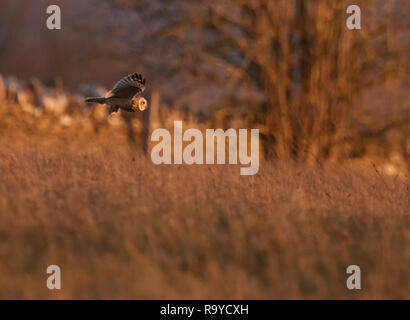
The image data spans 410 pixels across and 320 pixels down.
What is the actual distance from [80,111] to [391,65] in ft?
24.6

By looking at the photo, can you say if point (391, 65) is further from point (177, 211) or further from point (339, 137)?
point (177, 211)

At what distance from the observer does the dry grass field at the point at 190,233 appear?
11.5ft

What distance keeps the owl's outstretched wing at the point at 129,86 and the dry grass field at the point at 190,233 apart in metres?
0.82

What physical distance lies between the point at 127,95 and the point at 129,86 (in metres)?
0.19

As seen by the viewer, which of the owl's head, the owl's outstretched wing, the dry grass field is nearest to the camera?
the dry grass field

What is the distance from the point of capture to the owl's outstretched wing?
20.4ft

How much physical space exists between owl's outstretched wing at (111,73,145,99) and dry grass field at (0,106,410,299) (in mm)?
820

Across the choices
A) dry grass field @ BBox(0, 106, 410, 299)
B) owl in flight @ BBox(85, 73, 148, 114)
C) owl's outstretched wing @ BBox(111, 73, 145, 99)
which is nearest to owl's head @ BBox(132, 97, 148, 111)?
owl in flight @ BBox(85, 73, 148, 114)

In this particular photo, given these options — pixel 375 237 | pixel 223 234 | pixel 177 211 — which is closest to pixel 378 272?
pixel 375 237

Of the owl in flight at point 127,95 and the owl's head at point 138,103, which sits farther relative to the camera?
the owl's head at point 138,103

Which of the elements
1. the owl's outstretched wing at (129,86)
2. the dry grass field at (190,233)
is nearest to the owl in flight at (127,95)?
the owl's outstretched wing at (129,86)

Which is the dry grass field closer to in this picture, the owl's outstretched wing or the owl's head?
the owl's head

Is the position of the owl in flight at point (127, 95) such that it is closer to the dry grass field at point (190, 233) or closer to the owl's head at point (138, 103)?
the owl's head at point (138, 103)
